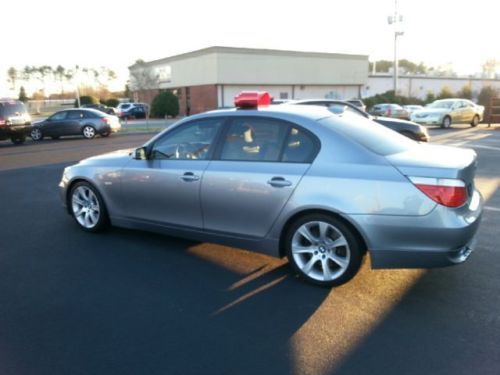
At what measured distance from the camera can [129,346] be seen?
10.7 feet

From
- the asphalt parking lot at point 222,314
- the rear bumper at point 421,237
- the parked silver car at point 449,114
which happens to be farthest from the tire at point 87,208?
the parked silver car at point 449,114

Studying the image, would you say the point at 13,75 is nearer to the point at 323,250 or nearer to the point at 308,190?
the point at 308,190

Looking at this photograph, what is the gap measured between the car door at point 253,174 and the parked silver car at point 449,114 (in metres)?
21.7

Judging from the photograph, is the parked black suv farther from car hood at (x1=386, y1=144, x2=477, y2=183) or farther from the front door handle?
car hood at (x1=386, y1=144, x2=477, y2=183)

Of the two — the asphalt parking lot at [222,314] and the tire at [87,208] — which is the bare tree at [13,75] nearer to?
the tire at [87,208]

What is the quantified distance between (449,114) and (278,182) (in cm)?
2248

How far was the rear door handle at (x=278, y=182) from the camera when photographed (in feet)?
13.5

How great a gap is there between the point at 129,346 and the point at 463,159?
329cm

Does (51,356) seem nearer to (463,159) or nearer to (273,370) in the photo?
(273,370)

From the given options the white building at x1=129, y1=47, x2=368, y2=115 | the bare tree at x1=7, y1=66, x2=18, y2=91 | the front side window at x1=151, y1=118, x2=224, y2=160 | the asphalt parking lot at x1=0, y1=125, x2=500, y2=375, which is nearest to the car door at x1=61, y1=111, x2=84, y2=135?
the asphalt parking lot at x1=0, y1=125, x2=500, y2=375

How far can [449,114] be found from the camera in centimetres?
2377

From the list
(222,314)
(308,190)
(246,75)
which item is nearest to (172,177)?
(308,190)

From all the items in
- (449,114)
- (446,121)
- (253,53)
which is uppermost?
(253,53)

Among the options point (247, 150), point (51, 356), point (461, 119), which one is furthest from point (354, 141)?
point (461, 119)
